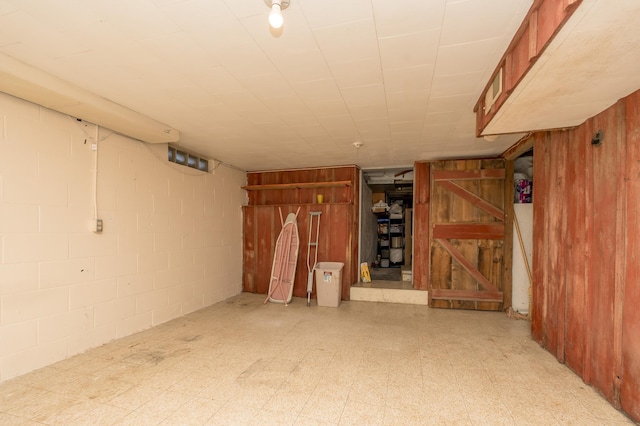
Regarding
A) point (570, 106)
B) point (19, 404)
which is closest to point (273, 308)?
point (19, 404)

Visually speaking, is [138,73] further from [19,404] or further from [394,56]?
[19,404]

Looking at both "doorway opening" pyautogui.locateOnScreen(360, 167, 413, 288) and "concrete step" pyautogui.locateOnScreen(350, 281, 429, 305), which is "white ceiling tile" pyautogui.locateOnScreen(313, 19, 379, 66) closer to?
"concrete step" pyautogui.locateOnScreen(350, 281, 429, 305)

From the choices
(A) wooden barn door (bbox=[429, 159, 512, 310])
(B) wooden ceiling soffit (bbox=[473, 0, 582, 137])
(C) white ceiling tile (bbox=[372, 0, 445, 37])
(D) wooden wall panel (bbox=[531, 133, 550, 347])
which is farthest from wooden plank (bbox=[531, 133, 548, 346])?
(C) white ceiling tile (bbox=[372, 0, 445, 37])

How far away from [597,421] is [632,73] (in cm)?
219

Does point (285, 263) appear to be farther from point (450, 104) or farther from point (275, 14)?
point (275, 14)

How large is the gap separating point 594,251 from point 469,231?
2.32 m

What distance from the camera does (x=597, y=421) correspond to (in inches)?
76.5

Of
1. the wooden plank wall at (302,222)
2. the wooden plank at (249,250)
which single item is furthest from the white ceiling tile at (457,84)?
the wooden plank at (249,250)

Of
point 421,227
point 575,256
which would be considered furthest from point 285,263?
point 575,256

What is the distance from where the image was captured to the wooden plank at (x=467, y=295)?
4.53 metres

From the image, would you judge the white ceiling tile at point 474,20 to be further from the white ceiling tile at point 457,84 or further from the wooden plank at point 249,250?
the wooden plank at point 249,250

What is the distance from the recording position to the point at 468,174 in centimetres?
466

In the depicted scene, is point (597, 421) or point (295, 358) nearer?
point (597, 421)

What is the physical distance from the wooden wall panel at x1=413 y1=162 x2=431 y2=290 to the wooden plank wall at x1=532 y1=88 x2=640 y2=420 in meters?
1.90
